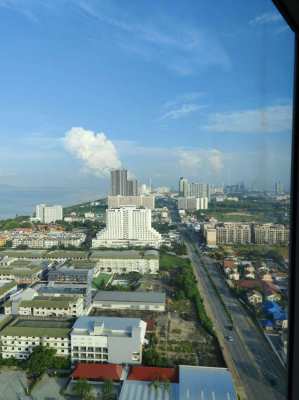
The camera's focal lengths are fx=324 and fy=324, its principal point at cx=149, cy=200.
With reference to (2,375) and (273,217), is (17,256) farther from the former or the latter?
(273,217)

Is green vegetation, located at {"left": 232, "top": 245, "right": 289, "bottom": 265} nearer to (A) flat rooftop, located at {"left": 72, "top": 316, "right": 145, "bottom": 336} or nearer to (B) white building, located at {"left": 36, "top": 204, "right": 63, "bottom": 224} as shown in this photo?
(A) flat rooftop, located at {"left": 72, "top": 316, "right": 145, "bottom": 336}

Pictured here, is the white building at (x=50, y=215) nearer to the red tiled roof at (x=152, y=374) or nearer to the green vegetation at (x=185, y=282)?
the green vegetation at (x=185, y=282)

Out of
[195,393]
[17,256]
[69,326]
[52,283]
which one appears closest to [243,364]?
[195,393]

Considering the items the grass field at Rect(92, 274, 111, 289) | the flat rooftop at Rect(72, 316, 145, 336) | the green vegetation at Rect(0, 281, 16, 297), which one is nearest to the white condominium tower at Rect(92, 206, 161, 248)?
the grass field at Rect(92, 274, 111, 289)

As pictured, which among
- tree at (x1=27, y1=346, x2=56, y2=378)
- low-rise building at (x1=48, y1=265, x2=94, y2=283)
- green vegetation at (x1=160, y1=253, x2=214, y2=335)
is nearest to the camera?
tree at (x1=27, y1=346, x2=56, y2=378)

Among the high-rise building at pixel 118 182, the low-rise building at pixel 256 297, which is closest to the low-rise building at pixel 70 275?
the high-rise building at pixel 118 182

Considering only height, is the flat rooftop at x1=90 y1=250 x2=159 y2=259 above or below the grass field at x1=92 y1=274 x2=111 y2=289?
above
